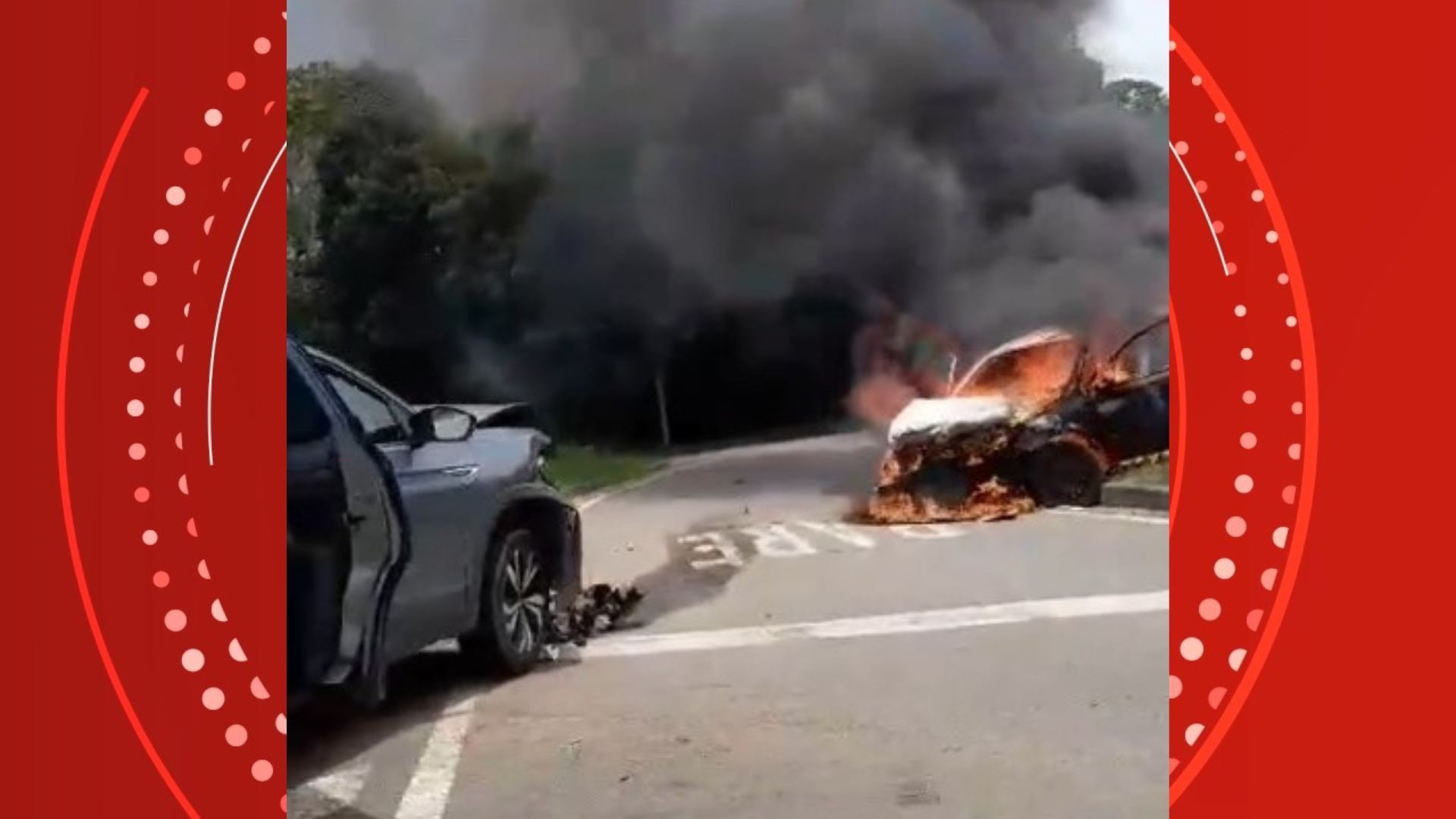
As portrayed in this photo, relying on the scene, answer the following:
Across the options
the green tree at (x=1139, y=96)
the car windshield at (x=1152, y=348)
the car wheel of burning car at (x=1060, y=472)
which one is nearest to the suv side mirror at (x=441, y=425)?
the car wheel of burning car at (x=1060, y=472)

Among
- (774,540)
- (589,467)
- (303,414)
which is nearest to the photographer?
(303,414)

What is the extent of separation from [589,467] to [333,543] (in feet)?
1.51

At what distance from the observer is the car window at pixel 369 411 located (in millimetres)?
2576

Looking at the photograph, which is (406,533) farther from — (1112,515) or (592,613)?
(1112,515)

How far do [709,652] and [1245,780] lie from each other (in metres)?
0.99

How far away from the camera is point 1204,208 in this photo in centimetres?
284

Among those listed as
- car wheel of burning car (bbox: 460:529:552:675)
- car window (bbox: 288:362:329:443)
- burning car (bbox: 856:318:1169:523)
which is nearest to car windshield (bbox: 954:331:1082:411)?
burning car (bbox: 856:318:1169:523)

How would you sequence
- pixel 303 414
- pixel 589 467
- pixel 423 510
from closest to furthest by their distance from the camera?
pixel 303 414 → pixel 423 510 → pixel 589 467

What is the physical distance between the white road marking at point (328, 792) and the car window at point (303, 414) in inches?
21.2

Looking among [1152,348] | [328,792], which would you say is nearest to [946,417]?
[1152,348]

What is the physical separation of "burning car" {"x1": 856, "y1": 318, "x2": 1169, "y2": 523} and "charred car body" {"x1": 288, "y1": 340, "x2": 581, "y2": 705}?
2.01ft

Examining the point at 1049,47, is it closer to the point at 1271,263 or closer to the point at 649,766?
the point at 1271,263

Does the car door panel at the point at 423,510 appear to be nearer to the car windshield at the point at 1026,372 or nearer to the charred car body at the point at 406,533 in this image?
the charred car body at the point at 406,533

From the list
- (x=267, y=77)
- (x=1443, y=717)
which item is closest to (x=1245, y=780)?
(x=1443, y=717)
